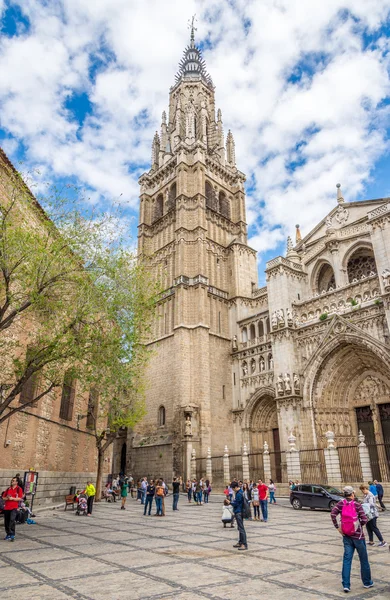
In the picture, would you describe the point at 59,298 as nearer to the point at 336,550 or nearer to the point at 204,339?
the point at 336,550

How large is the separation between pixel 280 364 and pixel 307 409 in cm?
317

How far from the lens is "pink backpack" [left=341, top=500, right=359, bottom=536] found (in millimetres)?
5387

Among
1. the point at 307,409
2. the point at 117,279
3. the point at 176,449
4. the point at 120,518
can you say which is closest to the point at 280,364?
the point at 307,409

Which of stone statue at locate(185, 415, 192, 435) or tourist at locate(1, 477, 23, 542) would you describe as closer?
tourist at locate(1, 477, 23, 542)

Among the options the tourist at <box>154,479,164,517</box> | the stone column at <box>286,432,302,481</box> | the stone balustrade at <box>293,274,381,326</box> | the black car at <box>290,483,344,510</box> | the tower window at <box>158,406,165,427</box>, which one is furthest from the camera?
the tower window at <box>158,406,165,427</box>

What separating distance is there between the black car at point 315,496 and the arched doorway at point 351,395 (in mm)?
7158

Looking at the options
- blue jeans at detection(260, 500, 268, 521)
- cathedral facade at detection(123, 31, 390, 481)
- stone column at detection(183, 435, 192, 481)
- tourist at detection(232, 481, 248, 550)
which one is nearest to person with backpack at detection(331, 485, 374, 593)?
tourist at detection(232, 481, 248, 550)

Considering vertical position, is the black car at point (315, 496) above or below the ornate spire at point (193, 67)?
below

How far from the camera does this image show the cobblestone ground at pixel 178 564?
518 centimetres

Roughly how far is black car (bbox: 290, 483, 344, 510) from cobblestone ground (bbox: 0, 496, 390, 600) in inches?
165

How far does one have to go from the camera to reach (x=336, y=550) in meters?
7.94

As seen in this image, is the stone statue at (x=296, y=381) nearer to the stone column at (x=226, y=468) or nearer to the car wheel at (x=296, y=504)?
the stone column at (x=226, y=468)

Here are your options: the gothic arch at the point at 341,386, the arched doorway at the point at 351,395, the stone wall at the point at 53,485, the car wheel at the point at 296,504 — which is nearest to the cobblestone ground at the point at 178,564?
the car wheel at the point at 296,504

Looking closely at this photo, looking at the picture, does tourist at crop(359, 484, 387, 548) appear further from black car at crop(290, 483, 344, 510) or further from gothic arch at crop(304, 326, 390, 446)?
gothic arch at crop(304, 326, 390, 446)
